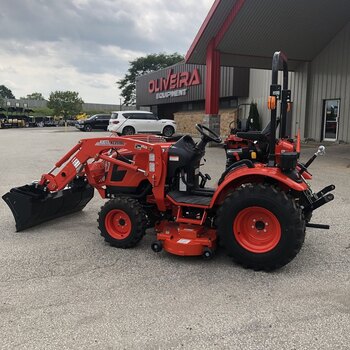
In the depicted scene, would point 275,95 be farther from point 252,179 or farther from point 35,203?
point 35,203

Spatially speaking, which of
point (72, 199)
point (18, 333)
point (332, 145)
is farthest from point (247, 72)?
point (18, 333)

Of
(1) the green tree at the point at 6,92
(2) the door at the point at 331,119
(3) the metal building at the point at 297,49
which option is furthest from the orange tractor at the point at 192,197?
(1) the green tree at the point at 6,92

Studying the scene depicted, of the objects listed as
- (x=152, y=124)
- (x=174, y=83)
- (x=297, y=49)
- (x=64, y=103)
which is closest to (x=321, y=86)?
(x=297, y=49)

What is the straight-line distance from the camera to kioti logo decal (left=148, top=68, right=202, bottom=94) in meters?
27.4

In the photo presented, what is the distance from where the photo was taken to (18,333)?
292 cm

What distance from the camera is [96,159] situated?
4949mm

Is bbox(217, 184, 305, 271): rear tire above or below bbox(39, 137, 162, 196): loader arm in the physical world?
below

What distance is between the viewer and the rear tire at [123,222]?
14.9ft

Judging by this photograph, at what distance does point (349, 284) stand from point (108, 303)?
89.6 inches

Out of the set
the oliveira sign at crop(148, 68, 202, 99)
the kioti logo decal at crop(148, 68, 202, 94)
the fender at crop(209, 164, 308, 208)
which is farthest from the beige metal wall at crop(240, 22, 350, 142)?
the fender at crop(209, 164, 308, 208)

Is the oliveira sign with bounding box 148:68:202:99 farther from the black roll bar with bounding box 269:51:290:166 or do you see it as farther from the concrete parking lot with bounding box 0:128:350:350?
the concrete parking lot with bounding box 0:128:350:350

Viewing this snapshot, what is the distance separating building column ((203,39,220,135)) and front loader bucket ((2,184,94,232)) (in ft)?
36.9

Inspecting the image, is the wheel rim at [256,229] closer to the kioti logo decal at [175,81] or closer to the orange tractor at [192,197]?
the orange tractor at [192,197]

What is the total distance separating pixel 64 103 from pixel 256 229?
191 feet
